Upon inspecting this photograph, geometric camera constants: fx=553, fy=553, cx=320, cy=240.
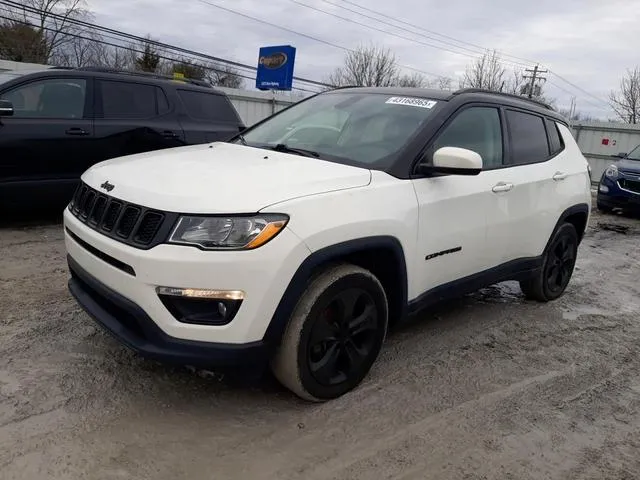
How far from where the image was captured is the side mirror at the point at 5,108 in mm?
5599

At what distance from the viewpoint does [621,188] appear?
427 inches

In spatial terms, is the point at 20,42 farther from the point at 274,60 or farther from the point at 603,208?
the point at 603,208

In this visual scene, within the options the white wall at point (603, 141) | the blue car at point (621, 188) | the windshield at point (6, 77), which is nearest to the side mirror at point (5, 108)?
the windshield at point (6, 77)

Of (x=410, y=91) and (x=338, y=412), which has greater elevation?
(x=410, y=91)

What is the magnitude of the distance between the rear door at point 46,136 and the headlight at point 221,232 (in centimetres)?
416

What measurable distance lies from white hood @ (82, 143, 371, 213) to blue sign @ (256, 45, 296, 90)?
70.0 ft

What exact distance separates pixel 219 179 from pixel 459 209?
1581 mm

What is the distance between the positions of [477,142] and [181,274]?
7.93ft

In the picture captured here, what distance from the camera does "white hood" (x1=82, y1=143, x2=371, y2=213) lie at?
8.40ft

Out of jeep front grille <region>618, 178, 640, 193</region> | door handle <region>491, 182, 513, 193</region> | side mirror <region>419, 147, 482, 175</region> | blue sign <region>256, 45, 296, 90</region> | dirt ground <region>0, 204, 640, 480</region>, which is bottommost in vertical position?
dirt ground <region>0, 204, 640, 480</region>

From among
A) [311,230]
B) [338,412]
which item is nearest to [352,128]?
[311,230]

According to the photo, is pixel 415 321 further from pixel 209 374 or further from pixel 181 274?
pixel 181 274

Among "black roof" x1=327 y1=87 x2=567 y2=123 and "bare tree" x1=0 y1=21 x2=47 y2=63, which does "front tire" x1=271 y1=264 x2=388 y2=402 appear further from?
"bare tree" x1=0 y1=21 x2=47 y2=63

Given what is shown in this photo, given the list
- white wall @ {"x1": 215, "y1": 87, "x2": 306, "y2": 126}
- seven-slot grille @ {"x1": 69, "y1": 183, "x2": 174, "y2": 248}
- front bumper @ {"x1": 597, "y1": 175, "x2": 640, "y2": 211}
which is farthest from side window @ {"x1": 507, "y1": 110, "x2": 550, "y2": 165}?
white wall @ {"x1": 215, "y1": 87, "x2": 306, "y2": 126}
